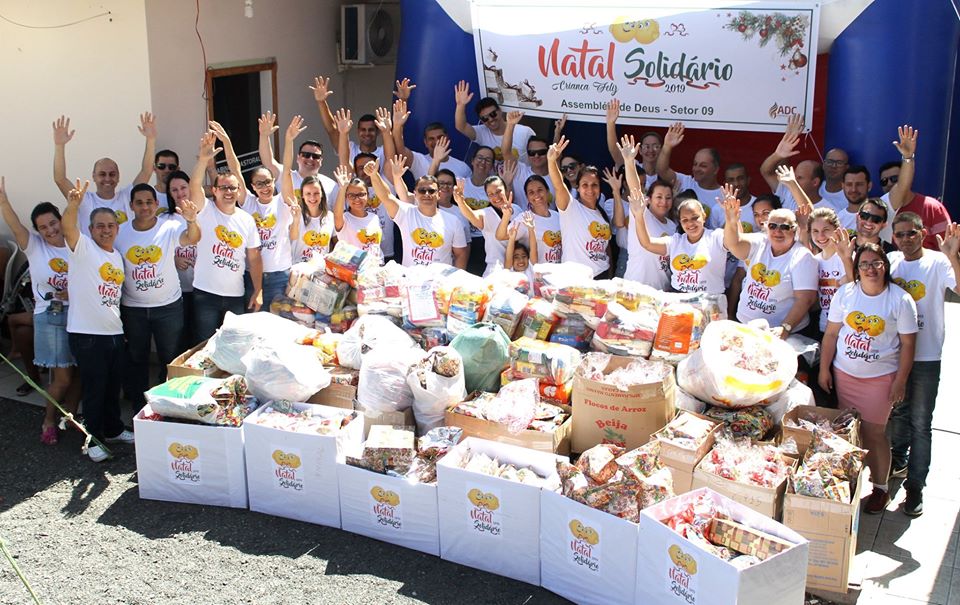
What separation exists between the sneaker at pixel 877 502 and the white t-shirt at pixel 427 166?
3.78 m

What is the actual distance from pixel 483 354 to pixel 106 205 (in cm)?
282

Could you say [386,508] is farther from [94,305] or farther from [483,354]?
[94,305]

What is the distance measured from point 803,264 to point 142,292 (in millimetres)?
3820

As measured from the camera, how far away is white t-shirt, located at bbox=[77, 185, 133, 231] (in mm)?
6031

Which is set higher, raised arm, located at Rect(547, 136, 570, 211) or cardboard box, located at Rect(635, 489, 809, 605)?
raised arm, located at Rect(547, 136, 570, 211)

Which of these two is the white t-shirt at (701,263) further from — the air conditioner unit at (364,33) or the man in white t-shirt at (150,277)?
the air conditioner unit at (364,33)

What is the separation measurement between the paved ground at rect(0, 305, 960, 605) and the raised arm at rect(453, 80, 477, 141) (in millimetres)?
3606

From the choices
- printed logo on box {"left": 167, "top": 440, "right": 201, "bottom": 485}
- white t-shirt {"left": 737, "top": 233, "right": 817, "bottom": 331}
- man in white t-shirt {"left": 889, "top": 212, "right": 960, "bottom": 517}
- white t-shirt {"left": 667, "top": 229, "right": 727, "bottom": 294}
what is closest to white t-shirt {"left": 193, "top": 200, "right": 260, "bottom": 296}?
printed logo on box {"left": 167, "top": 440, "right": 201, "bottom": 485}

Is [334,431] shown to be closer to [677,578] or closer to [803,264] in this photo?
[677,578]

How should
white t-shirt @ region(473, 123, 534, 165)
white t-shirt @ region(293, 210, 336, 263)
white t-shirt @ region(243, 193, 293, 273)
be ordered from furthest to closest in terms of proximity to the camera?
white t-shirt @ region(473, 123, 534, 165)
white t-shirt @ region(293, 210, 336, 263)
white t-shirt @ region(243, 193, 293, 273)

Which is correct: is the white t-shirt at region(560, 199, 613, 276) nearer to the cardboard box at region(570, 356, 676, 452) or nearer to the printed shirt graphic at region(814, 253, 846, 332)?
the printed shirt graphic at region(814, 253, 846, 332)

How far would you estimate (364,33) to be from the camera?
8.90 metres

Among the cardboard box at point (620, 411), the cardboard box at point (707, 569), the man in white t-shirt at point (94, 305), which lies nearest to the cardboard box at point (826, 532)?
the cardboard box at point (707, 569)

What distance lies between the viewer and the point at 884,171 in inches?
238
